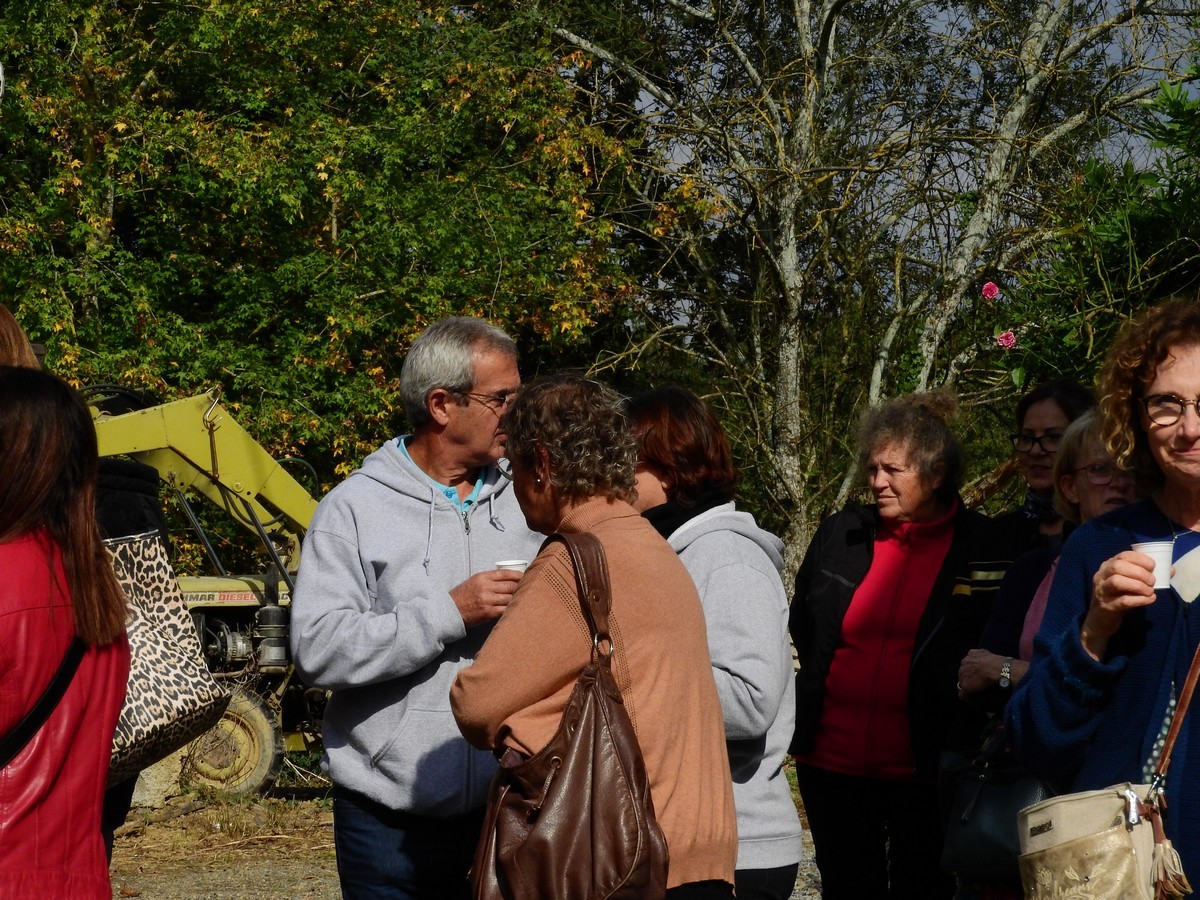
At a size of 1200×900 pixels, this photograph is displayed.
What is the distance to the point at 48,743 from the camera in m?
2.42

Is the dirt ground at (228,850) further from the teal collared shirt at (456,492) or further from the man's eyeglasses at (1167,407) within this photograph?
the man's eyeglasses at (1167,407)

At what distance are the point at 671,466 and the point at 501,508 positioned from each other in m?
0.43

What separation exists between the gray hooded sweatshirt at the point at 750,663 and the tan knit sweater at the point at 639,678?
43 cm

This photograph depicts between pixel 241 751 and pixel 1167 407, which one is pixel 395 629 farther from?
pixel 241 751

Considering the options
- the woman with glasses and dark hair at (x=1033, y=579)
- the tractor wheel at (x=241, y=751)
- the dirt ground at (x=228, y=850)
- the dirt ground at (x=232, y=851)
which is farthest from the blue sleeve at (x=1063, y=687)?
the tractor wheel at (x=241, y=751)

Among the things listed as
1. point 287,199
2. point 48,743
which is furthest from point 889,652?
point 287,199

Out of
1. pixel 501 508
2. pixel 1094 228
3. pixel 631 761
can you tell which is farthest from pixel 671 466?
pixel 1094 228

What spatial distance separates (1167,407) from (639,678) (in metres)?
1.00

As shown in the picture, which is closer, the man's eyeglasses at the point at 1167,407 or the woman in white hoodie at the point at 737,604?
the man's eyeglasses at the point at 1167,407

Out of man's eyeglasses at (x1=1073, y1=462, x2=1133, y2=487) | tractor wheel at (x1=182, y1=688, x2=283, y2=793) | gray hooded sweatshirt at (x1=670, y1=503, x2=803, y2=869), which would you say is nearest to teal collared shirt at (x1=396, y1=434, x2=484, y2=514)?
gray hooded sweatshirt at (x1=670, y1=503, x2=803, y2=869)

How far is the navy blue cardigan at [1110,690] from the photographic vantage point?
2256 mm

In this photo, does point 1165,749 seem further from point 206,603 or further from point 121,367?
point 121,367

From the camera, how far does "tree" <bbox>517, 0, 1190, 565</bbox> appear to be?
12320 millimetres

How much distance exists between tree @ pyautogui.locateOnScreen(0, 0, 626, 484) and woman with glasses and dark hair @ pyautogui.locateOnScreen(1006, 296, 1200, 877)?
39.4ft
